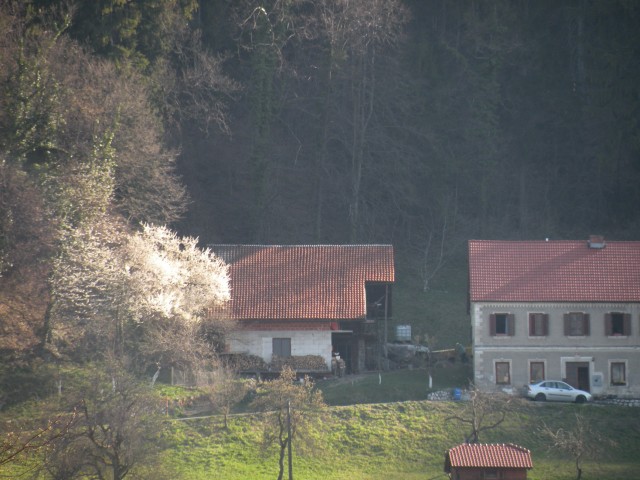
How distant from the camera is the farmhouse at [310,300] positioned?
52969mm

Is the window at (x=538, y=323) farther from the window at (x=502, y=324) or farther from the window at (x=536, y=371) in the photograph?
the window at (x=536, y=371)

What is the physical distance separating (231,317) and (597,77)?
3216 cm

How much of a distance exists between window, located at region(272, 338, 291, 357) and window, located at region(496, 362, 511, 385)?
33.9 feet

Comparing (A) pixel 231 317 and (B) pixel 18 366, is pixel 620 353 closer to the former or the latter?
(A) pixel 231 317

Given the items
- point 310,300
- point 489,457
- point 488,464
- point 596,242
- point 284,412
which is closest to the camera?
point 488,464

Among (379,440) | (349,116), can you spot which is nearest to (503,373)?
(379,440)

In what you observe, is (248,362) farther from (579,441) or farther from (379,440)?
(579,441)

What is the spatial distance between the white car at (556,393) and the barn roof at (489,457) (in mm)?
8647

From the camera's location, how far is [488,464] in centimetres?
3900

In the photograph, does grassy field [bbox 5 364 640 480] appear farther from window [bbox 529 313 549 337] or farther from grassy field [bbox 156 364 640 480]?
window [bbox 529 313 549 337]

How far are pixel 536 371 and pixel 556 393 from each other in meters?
2.14

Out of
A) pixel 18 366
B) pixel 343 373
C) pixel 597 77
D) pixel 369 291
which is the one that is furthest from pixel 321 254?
pixel 597 77

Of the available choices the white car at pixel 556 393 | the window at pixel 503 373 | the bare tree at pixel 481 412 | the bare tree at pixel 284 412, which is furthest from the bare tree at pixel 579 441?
the bare tree at pixel 284 412

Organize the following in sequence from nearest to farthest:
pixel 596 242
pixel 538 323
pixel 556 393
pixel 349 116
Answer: pixel 556 393 < pixel 538 323 < pixel 596 242 < pixel 349 116
